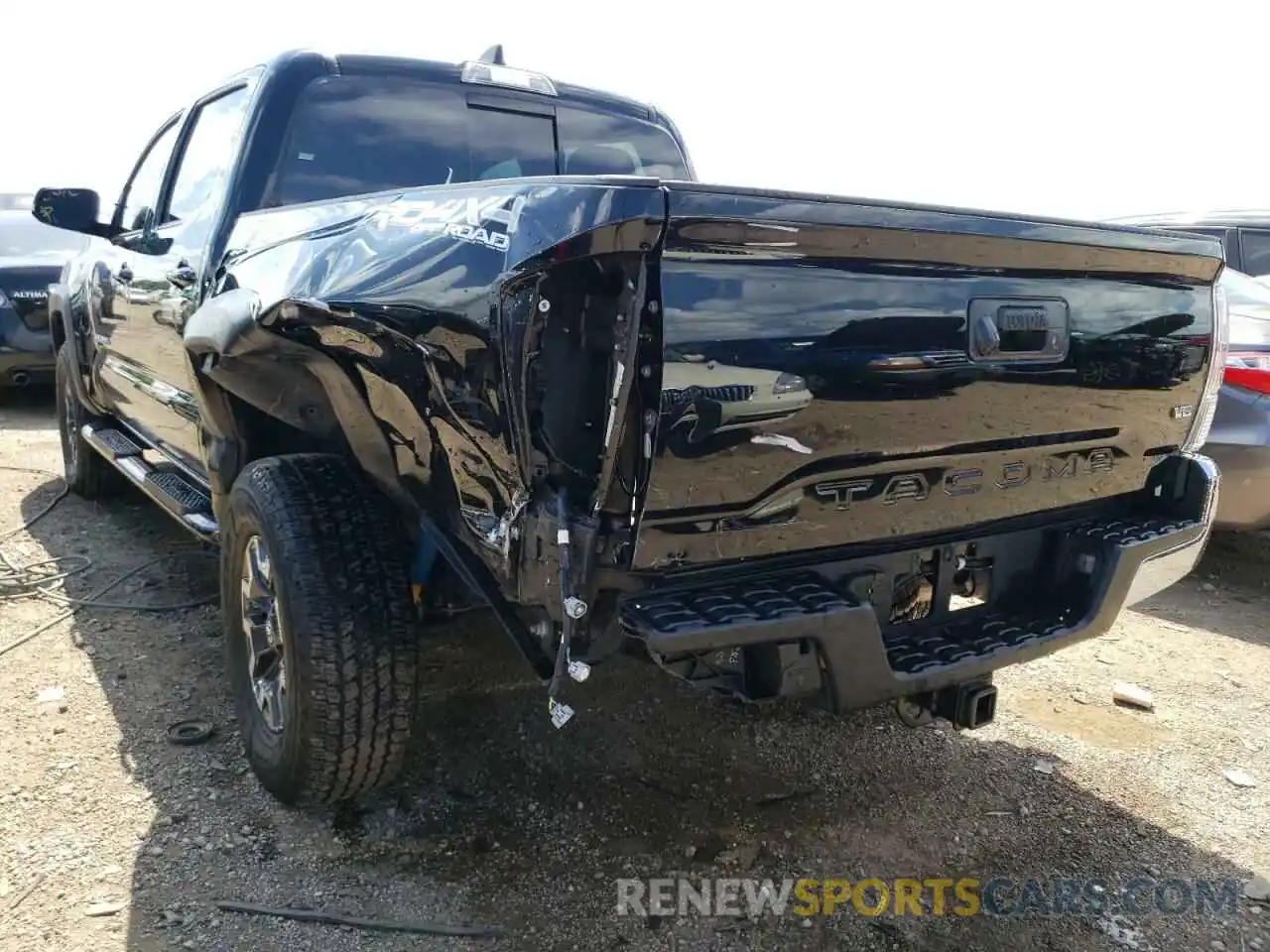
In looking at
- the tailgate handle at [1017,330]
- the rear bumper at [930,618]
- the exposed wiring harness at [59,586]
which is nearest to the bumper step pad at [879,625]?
the rear bumper at [930,618]

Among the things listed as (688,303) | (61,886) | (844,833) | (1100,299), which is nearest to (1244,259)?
(1100,299)

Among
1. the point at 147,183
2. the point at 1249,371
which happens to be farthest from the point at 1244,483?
the point at 147,183

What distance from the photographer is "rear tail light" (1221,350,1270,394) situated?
4.49 meters

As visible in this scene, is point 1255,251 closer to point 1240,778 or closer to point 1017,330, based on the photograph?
point 1240,778

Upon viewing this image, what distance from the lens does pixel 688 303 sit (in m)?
1.80

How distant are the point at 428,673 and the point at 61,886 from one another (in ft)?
4.55

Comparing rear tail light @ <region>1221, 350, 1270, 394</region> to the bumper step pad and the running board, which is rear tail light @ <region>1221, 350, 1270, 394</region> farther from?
the running board

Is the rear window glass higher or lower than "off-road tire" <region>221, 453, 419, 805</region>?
higher

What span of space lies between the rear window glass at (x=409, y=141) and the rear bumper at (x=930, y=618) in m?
1.92

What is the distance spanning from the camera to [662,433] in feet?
5.97

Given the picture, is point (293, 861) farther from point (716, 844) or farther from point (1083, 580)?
point (1083, 580)

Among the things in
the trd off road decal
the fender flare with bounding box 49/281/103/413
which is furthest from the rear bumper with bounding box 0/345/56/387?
the trd off road decal

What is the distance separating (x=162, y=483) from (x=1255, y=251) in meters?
6.10

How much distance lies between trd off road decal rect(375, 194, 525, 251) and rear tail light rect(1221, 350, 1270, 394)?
12.5 ft
